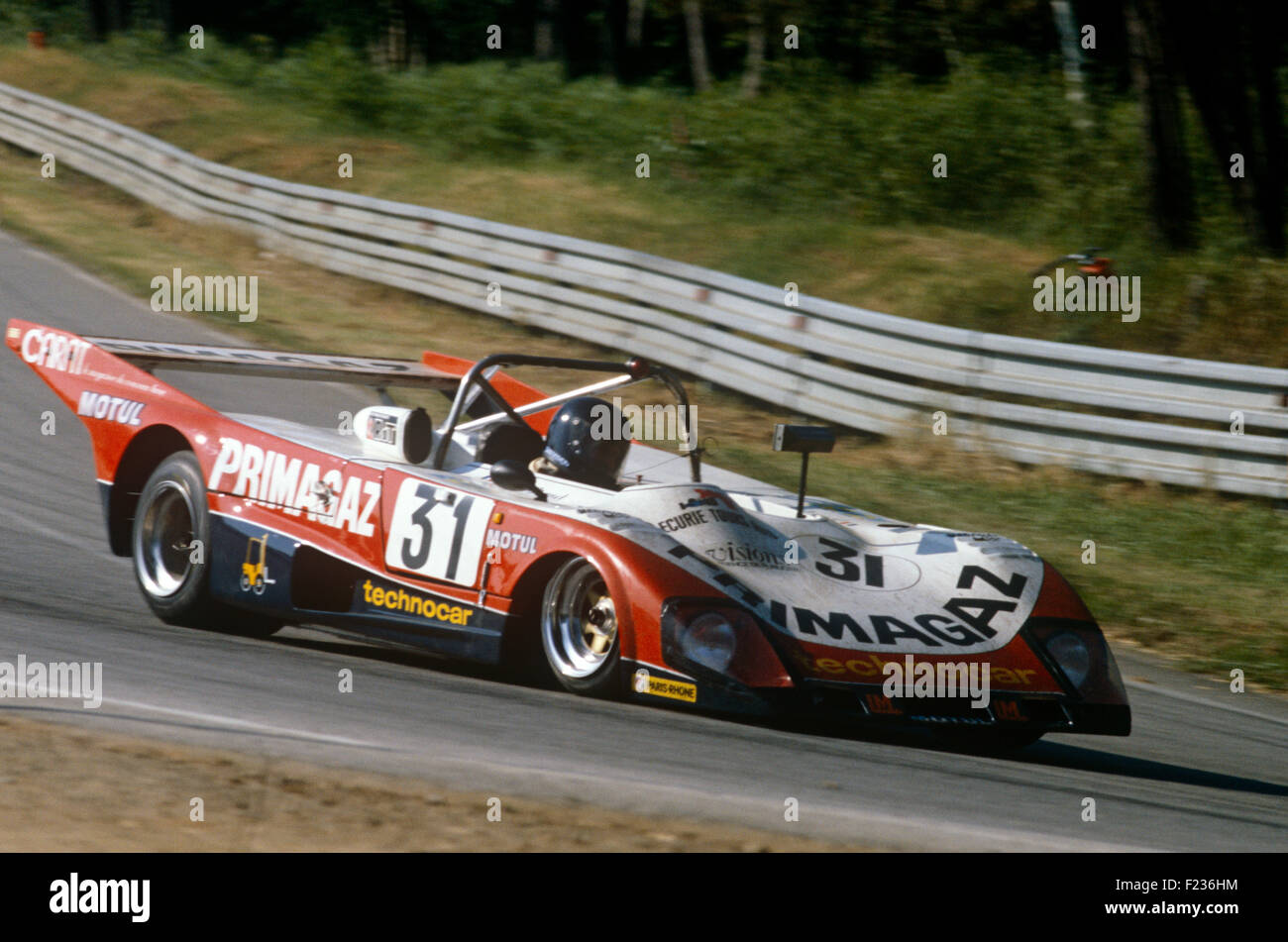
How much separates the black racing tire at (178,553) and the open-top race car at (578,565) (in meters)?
0.01

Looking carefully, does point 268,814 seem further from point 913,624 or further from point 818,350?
point 818,350

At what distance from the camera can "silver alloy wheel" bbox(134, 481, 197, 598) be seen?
788 cm

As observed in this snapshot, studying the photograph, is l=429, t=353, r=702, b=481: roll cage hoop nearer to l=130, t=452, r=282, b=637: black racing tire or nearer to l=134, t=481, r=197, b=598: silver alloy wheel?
l=130, t=452, r=282, b=637: black racing tire

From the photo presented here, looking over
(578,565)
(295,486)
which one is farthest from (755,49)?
(578,565)

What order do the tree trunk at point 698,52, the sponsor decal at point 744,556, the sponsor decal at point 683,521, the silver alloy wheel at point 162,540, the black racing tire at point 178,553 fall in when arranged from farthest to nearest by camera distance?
the tree trunk at point 698,52 < the silver alloy wheel at point 162,540 < the black racing tire at point 178,553 < the sponsor decal at point 683,521 < the sponsor decal at point 744,556

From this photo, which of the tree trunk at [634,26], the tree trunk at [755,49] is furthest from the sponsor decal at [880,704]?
the tree trunk at [634,26]

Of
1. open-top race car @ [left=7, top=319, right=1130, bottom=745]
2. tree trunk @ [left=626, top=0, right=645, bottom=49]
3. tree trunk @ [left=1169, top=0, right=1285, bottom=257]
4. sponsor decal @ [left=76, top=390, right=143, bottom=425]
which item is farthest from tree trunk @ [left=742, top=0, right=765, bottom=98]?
open-top race car @ [left=7, top=319, right=1130, bottom=745]

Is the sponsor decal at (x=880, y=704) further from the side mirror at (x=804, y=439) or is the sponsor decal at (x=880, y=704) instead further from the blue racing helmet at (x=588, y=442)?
the blue racing helmet at (x=588, y=442)

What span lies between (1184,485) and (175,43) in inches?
930

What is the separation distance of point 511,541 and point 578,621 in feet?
1.40

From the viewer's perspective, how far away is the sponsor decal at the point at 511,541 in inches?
255

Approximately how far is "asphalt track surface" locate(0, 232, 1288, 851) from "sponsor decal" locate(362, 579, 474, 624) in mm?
272

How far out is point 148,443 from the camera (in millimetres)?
8156

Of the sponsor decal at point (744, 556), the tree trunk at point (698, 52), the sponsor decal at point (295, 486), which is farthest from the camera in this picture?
the tree trunk at point (698, 52)
